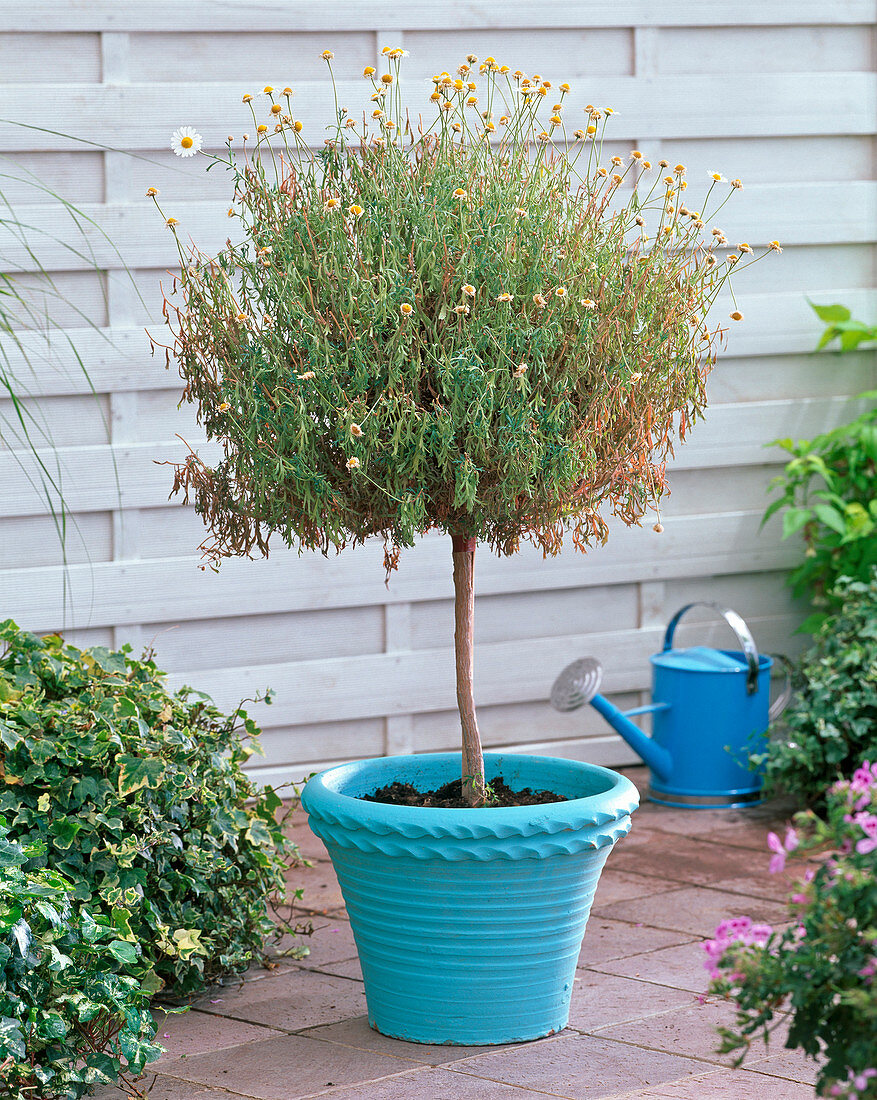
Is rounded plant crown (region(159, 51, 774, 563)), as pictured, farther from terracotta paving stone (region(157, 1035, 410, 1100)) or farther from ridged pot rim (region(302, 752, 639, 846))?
terracotta paving stone (region(157, 1035, 410, 1100))

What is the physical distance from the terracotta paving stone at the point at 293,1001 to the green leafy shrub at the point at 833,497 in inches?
81.1

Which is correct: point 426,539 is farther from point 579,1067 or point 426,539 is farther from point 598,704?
point 579,1067

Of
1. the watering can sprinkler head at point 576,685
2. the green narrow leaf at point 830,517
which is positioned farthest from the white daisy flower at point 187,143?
the green narrow leaf at point 830,517

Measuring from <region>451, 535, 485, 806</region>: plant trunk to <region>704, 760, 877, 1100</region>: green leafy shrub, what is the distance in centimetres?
109

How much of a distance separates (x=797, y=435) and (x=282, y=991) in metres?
2.56

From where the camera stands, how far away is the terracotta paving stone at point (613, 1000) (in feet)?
8.38

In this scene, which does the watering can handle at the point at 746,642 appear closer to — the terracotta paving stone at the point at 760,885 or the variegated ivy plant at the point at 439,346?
the terracotta paving stone at the point at 760,885

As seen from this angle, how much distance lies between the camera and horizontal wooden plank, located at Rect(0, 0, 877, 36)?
359 centimetres

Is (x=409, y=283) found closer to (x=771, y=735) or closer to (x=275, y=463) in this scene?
(x=275, y=463)

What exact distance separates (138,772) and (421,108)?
2240 mm

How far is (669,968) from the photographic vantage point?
2818 millimetres

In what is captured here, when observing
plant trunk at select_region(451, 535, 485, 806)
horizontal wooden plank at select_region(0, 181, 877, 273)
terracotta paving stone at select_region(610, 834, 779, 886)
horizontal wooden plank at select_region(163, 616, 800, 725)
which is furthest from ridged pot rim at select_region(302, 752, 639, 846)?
horizontal wooden plank at select_region(0, 181, 877, 273)

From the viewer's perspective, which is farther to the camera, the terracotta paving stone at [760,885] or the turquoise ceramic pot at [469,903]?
the terracotta paving stone at [760,885]

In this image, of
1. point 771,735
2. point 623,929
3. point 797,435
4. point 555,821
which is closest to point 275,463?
point 555,821
